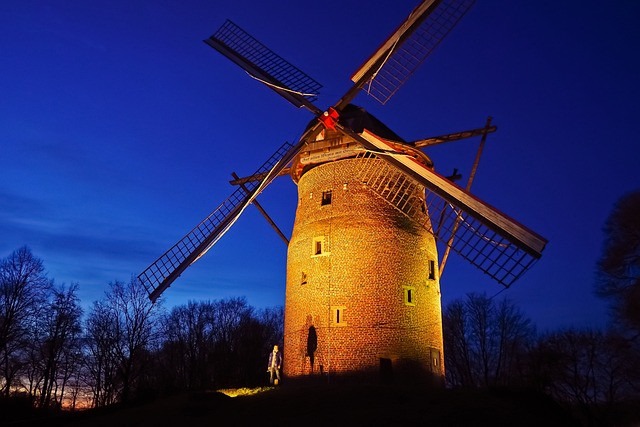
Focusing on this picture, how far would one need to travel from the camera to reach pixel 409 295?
1956 centimetres

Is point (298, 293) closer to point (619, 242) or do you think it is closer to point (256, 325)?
point (619, 242)

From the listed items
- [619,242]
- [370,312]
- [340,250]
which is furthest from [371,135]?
[619,242]

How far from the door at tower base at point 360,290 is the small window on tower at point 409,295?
0.04 meters

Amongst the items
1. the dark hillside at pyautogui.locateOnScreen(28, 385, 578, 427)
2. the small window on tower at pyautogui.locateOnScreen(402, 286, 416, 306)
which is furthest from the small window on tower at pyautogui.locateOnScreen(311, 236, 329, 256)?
the dark hillside at pyautogui.locateOnScreen(28, 385, 578, 427)

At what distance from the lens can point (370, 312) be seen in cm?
1902

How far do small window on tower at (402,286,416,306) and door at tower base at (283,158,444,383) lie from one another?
0.04 m

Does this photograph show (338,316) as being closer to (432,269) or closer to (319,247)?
(319,247)

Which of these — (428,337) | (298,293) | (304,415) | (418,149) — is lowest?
(304,415)

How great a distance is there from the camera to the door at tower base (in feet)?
61.9

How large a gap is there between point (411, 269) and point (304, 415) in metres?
7.29

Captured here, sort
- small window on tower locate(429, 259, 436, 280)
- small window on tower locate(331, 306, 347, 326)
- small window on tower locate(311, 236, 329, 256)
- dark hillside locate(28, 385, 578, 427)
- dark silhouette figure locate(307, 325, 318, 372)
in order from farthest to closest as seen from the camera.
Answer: small window on tower locate(429, 259, 436, 280), small window on tower locate(311, 236, 329, 256), dark silhouette figure locate(307, 325, 318, 372), small window on tower locate(331, 306, 347, 326), dark hillside locate(28, 385, 578, 427)

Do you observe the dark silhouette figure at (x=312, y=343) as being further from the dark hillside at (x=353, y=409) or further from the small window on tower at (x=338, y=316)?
the dark hillside at (x=353, y=409)

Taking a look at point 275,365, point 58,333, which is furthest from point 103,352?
point 275,365

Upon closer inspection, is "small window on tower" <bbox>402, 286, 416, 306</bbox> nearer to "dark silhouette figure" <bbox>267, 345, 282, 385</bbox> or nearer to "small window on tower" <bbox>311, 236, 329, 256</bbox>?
"small window on tower" <bbox>311, 236, 329, 256</bbox>
